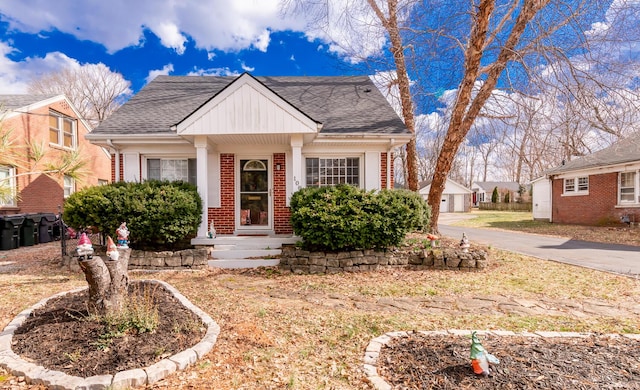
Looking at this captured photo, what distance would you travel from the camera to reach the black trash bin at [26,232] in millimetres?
11055

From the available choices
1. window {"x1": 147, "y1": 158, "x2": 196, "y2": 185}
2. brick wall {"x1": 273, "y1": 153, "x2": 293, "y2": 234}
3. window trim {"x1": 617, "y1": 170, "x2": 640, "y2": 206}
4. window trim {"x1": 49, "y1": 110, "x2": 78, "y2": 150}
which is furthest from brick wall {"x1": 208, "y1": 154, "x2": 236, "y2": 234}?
window trim {"x1": 617, "y1": 170, "x2": 640, "y2": 206}

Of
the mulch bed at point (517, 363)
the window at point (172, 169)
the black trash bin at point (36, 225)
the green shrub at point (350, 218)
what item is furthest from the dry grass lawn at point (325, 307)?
the black trash bin at point (36, 225)

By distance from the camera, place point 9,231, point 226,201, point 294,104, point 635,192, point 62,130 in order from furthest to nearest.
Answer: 1. point 62,130
2. point 635,192
3. point 9,231
4. point 294,104
5. point 226,201

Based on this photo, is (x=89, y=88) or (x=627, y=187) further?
(x=89, y=88)

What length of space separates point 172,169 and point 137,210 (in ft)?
8.54

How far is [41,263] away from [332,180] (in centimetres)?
766

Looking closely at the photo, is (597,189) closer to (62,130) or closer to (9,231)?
(9,231)

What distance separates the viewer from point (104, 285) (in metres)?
3.56

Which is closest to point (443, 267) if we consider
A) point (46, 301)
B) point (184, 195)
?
point (184, 195)

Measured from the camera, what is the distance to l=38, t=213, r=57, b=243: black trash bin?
11828 millimetres

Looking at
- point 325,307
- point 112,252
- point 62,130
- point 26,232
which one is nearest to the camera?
point 112,252

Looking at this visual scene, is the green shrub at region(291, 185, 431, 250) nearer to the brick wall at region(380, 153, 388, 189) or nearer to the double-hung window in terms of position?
the brick wall at region(380, 153, 388, 189)

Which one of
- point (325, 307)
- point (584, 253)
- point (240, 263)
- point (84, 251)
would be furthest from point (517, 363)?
point (584, 253)

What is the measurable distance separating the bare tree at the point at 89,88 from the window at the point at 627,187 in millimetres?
37619
